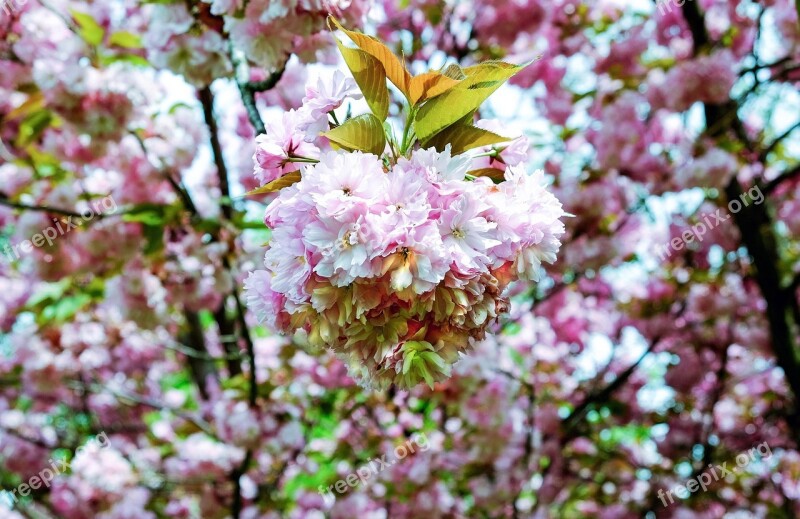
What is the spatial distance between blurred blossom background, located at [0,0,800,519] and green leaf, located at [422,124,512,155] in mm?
608

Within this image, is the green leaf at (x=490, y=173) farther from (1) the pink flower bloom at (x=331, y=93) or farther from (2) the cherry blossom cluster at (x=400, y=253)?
(1) the pink flower bloom at (x=331, y=93)

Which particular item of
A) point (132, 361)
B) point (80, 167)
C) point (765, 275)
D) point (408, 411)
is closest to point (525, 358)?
point (408, 411)

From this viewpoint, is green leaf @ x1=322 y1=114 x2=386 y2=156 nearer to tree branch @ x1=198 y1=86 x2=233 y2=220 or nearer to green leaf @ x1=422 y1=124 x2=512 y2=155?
green leaf @ x1=422 y1=124 x2=512 y2=155

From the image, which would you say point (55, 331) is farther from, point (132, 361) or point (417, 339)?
point (417, 339)
